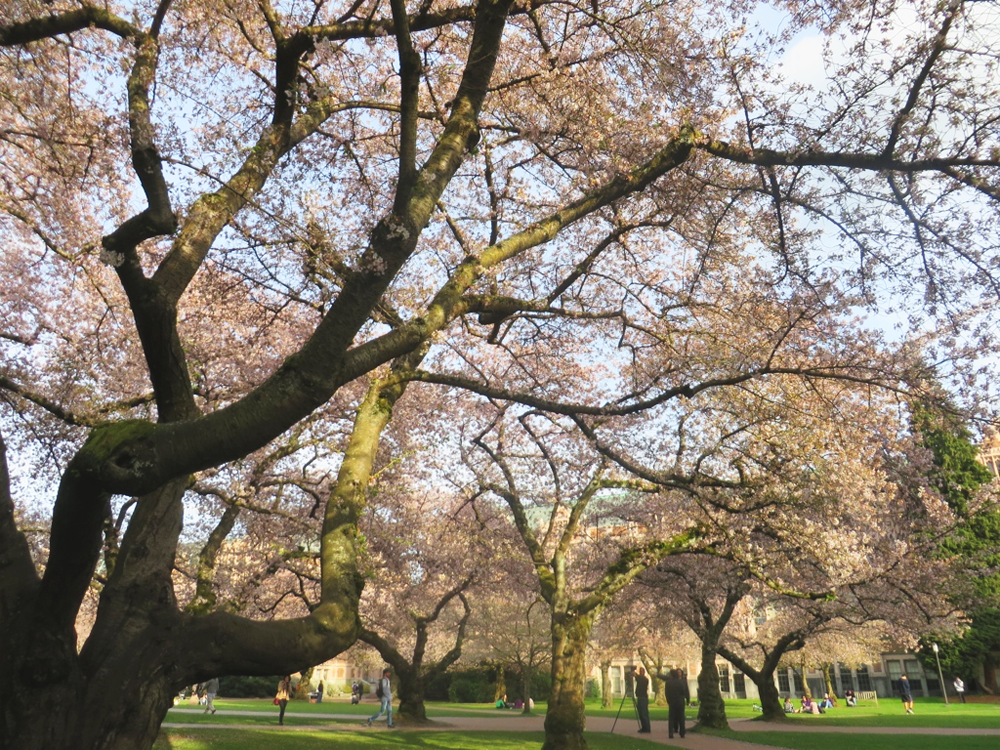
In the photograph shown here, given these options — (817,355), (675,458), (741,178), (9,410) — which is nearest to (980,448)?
(817,355)

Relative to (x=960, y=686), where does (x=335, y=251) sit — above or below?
above

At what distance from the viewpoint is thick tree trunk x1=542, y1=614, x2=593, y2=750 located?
42.3 feet

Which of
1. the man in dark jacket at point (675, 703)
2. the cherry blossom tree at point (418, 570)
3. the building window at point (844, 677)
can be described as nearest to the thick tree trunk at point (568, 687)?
the cherry blossom tree at point (418, 570)

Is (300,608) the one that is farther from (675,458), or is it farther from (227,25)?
(227,25)

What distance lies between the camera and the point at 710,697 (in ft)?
73.2

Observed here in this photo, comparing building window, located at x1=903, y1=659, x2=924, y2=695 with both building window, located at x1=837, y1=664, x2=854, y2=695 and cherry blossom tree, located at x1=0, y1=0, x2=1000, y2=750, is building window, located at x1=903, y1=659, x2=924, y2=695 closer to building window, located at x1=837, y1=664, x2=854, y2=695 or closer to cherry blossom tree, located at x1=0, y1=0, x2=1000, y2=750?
building window, located at x1=837, y1=664, x2=854, y2=695

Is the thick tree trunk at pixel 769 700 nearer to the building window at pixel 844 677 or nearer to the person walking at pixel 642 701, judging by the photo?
the person walking at pixel 642 701

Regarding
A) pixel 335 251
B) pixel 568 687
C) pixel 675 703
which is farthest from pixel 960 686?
pixel 335 251

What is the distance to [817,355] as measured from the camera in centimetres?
1117

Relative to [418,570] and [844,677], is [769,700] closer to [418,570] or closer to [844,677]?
[418,570]

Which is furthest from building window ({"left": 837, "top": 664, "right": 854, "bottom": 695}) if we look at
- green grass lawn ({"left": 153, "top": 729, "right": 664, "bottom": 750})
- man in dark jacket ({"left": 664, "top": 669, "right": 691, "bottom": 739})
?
green grass lawn ({"left": 153, "top": 729, "right": 664, "bottom": 750})

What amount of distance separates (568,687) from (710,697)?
11720 mm

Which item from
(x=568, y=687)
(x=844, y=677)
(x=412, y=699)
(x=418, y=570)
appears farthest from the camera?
(x=844, y=677)

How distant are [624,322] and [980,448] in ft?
18.8
